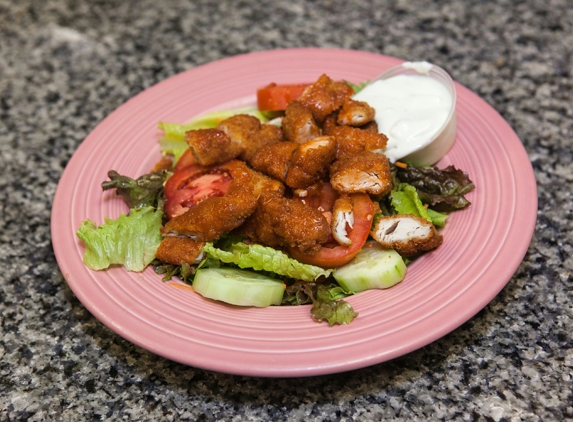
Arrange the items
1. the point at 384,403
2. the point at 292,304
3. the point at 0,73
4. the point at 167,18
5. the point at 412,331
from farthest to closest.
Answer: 1. the point at 167,18
2. the point at 0,73
3. the point at 292,304
4. the point at 384,403
5. the point at 412,331

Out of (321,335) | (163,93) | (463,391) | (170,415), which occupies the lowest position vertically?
(170,415)

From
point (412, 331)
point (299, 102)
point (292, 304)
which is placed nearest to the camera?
point (412, 331)

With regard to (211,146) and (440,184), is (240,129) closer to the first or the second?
(211,146)

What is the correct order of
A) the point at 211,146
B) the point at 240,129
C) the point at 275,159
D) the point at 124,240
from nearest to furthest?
the point at 124,240
the point at 275,159
the point at 211,146
the point at 240,129

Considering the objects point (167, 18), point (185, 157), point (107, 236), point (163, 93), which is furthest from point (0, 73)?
point (107, 236)

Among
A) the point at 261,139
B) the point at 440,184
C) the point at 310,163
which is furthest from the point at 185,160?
the point at 440,184

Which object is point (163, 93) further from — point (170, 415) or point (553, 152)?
point (553, 152)

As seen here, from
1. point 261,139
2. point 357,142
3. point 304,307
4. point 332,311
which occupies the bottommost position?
point 304,307
